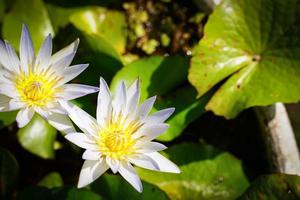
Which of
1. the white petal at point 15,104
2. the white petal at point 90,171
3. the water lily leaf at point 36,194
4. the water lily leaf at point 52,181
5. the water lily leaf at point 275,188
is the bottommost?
the water lily leaf at point 52,181

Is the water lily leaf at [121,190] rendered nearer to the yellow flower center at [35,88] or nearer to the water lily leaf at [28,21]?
the yellow flower center at [35,88]

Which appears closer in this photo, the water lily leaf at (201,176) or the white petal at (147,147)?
the white petal at (147,147)

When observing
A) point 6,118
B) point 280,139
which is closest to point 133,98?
point 6,118

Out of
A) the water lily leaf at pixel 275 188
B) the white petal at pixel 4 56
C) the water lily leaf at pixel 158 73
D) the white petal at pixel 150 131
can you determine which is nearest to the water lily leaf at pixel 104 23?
the water lily leaf at pixel 158 73

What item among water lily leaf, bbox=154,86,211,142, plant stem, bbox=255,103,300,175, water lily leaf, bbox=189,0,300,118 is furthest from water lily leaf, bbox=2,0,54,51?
plant stem, bbox=255,103,300,175

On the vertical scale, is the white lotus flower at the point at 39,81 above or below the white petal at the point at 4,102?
above

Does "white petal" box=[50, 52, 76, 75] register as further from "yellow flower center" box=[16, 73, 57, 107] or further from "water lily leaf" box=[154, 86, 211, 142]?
"water lily leaf" box=[154, 86, 211, 142]
